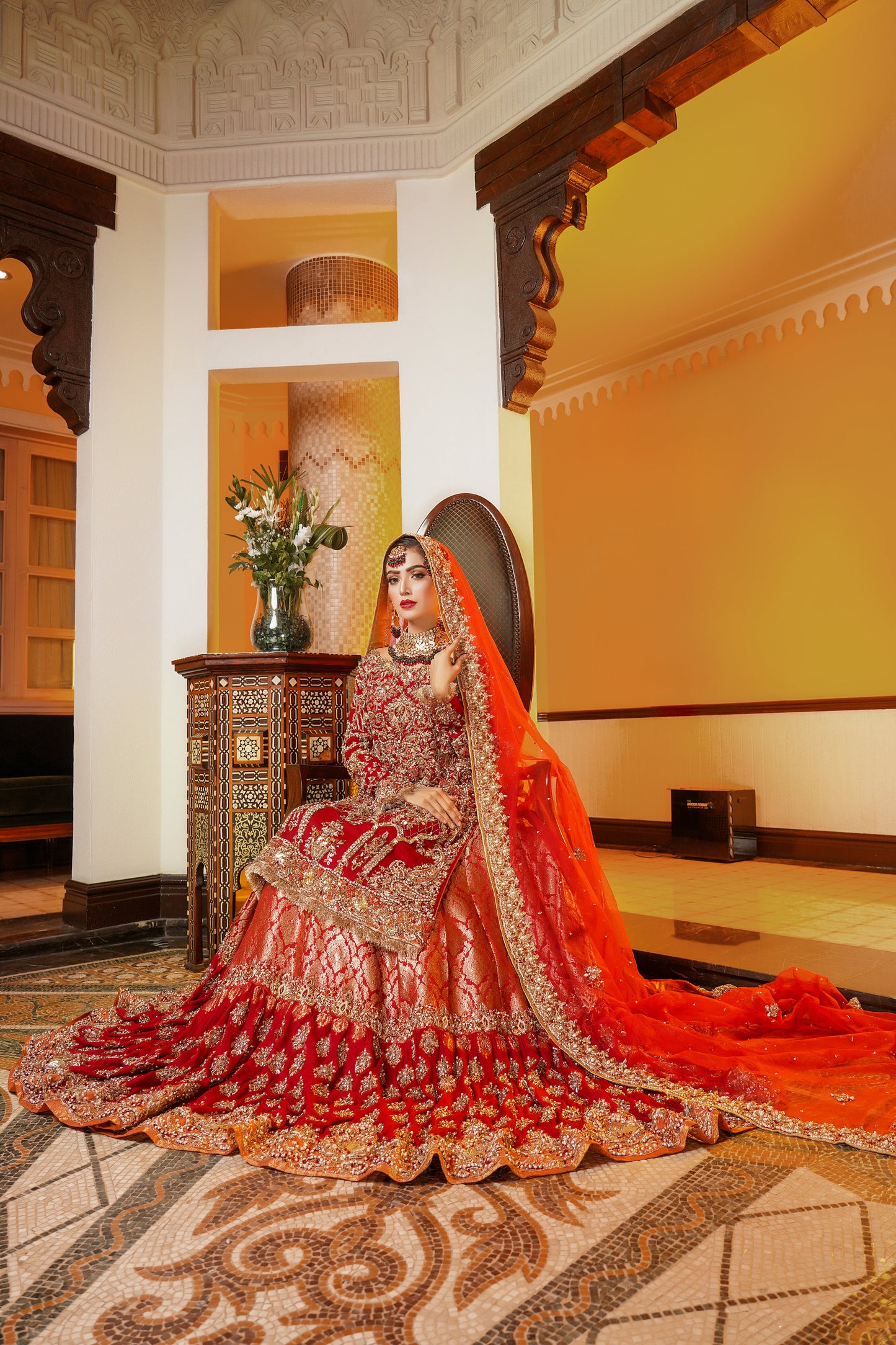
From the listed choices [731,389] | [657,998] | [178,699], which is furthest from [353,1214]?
[731,389]

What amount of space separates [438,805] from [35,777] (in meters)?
4.61

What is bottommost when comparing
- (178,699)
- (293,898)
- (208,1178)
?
(208,1178)

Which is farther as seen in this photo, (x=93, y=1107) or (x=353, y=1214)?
(x=93, y=1107)

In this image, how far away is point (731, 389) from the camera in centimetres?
675

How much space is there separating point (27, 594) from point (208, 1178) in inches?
247

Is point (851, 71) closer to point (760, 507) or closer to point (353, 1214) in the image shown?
point (760, 507)

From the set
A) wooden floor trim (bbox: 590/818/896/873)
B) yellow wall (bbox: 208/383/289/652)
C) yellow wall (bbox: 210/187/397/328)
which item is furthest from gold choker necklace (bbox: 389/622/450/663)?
yellow wall (bbox: 208/383/289/652)

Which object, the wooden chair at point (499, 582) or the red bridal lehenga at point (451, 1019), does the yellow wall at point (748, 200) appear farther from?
the red bridal lehenga at point (451, 1019)

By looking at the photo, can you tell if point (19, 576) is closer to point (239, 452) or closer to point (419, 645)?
point (239, 452)

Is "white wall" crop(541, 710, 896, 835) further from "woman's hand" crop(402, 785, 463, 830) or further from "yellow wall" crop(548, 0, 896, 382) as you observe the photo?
"woman's hand" crop(402, 785, 463, 830)

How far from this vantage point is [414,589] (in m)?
2.92

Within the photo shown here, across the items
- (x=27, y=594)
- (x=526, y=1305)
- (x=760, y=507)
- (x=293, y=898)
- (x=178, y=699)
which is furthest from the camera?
(x=27, y=594)

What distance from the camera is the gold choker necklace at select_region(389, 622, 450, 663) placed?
2908 mm

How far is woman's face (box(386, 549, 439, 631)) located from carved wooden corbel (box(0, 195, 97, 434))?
2.21 m
